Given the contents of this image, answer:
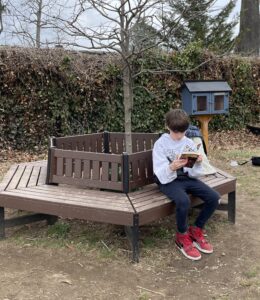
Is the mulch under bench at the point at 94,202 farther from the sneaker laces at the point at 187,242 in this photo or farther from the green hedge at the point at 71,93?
the green hedge at the point at 71,93

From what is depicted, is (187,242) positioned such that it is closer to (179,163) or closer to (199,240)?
(199,240)

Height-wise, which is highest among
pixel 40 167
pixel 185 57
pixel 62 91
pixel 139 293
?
pixel 185 57

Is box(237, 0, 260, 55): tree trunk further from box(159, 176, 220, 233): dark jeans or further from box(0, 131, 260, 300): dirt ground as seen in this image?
box(159, 176, 220, 233): dark jeans

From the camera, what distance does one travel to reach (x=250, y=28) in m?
16.7

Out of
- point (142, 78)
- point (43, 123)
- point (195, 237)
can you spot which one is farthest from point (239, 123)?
point (195, 237)

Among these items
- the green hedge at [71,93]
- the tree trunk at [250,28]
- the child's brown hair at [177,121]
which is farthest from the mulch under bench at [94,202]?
the tree trunk at [250,28]

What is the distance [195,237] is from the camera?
3.89 m

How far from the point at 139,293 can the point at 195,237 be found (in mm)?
972

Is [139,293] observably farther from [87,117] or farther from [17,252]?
[87,117]

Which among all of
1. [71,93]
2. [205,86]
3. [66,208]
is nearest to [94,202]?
[66,208]

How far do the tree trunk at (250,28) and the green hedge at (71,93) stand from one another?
6720 millimetres

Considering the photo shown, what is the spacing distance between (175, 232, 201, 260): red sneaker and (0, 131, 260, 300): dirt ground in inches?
2.0

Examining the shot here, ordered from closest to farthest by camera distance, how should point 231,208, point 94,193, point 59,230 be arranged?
point 94,193 < point 59,230 < point 231,208

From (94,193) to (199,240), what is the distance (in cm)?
103
